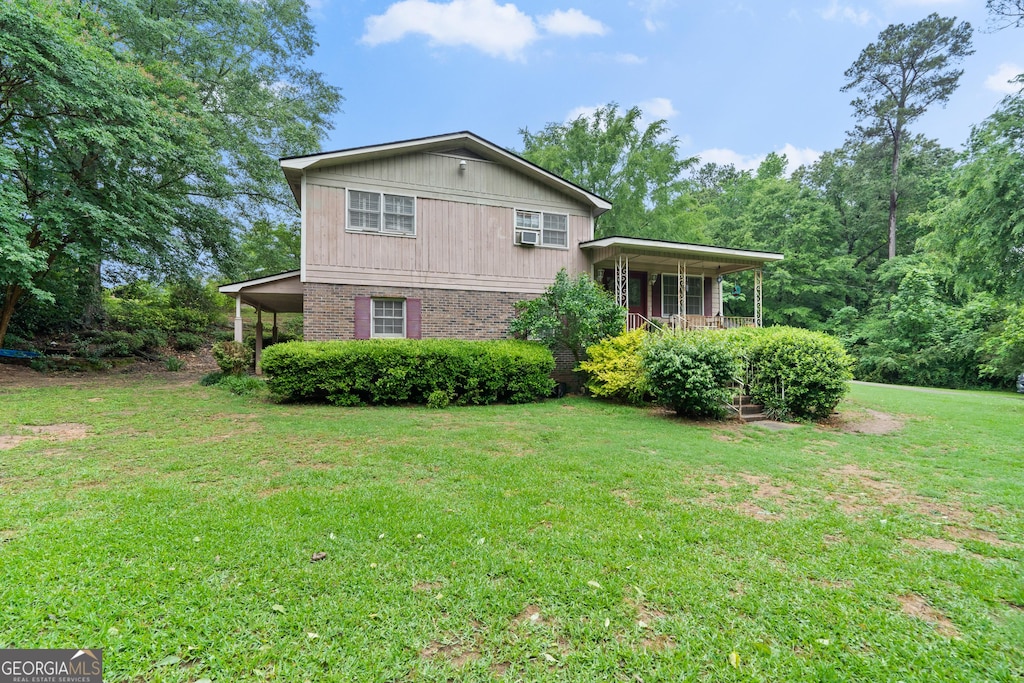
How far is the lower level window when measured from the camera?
11.1 meters

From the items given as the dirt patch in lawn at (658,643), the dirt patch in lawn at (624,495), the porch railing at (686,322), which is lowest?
the dirt patch in lawn at (658,643)

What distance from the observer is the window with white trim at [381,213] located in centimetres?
1095

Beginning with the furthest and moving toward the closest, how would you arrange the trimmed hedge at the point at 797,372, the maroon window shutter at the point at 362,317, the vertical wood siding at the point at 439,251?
the maroon window shutter at the point at 362,317 < the vertical wood siding at the point at 439,251 < the trimmed hedge at the point at 797,372

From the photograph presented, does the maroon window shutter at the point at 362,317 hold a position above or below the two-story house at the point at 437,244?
below

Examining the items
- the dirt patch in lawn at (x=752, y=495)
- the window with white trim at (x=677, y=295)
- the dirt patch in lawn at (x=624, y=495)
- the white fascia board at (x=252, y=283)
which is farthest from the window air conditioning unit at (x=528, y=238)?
the dirt patch in lawn at (x=624, y=495)

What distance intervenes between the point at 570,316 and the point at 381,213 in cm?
563

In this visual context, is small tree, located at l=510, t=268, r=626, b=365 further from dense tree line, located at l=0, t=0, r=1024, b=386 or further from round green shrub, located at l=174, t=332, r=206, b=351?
round green shrub, located at l=174, t=332, r=206, b=351

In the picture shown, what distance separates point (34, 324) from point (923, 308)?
35387 mm

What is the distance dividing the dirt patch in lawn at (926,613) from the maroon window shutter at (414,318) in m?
10.1

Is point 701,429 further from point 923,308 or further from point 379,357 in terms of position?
point 923,308

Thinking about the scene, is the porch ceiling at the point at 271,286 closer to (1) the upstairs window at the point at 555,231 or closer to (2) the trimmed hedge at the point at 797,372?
(1) the upstairs window at the point at 555,231

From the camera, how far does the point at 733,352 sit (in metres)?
8.53

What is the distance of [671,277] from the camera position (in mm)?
15109

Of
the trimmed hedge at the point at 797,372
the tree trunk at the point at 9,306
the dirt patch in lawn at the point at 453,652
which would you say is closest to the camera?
the dirt patch in lawn at the point at 453,652
